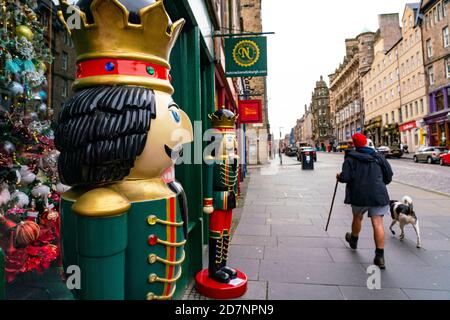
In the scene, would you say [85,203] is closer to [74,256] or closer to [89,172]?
[89,172]

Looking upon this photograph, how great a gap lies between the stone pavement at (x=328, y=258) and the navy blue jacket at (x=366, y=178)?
0.86m

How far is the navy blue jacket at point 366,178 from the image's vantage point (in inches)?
161

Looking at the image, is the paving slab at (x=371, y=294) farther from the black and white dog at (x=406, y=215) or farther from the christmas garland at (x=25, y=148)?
the christmas garland at (x=25, y=148)

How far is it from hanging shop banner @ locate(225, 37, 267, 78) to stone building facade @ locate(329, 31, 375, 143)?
200 feet

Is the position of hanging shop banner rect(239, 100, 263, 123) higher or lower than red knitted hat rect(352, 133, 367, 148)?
higher

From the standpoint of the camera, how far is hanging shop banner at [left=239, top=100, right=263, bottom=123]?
12.9 m

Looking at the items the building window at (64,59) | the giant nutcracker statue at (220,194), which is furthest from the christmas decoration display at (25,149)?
the giant nutcracker statue at (220,194)

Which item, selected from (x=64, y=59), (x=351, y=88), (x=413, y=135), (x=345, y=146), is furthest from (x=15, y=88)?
(x=351, y=88)

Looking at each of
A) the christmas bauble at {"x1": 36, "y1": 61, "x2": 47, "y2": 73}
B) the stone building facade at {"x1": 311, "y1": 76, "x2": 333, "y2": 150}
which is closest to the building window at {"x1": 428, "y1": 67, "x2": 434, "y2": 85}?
the christmas bauble at {"x1": 36, "y1": 61, "x2": 47, "y2": 73}

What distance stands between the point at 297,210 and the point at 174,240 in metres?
6.64

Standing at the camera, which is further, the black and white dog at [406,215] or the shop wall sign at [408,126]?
the shop wall sign at [408,126]

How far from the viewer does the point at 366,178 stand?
4.13 meters

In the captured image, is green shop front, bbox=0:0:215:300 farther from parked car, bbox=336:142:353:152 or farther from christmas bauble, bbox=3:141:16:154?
parked car, bbox=336:142:353:152

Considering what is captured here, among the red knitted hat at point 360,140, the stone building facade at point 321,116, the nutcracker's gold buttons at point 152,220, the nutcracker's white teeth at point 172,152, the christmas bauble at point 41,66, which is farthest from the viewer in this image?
the stone building facade at point 321,116
